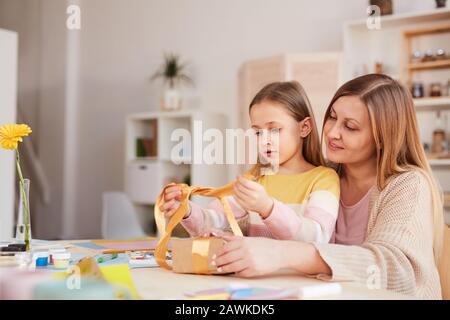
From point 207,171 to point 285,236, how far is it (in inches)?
128

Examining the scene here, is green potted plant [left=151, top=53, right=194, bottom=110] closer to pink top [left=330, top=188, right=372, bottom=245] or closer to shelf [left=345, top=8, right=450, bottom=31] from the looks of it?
shelf [left=345, top=8, right=450, bottom=31]

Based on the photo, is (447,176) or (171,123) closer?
(447,176)

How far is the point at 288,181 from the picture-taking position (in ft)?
4.17

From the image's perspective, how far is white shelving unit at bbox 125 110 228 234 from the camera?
13.9ft

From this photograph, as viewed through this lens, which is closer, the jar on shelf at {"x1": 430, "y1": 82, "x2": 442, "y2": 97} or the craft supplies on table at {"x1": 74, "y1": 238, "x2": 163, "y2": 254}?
the craft supplies on table at {"x1": 74, "y1": 238, "x2": 163, "y2": 254}

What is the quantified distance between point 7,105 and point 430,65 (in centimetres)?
293

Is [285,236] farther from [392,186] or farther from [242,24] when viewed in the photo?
[242,24]

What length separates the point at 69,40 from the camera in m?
5.59

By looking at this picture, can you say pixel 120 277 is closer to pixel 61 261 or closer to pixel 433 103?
pixel 61 261

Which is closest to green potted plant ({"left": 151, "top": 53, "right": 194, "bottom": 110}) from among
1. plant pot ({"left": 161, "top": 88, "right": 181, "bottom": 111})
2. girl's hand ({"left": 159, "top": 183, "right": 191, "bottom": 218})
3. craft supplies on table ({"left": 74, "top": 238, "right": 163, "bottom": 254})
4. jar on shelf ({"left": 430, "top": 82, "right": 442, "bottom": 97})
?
plant pot ({"left": 161, "top": 88, "right": 181, "bottom": 111})

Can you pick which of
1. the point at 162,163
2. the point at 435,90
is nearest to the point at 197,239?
the point at 435,90

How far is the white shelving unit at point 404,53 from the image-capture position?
3504 mm

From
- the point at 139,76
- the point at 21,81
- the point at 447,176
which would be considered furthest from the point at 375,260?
the point at 21,81

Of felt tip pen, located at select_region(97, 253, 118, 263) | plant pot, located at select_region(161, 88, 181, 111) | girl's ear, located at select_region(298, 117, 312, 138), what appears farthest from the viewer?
plant pot, located at select_region(161, 88, 181, 111)
